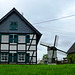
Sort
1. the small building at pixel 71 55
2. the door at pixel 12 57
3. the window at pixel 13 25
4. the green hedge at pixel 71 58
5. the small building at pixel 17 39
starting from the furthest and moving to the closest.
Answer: the small building at pixel 71 55 → the green hedge at pixel 71 58 → the window at pixel 13 25 → the small building at pixel 17 39 → the door at pixel 12 57

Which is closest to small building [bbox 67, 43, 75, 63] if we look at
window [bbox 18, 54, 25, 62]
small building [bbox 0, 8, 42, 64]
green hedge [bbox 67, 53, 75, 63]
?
green hedge [bbox 67, 53, 75, 63]

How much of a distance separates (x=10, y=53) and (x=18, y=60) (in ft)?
4.83

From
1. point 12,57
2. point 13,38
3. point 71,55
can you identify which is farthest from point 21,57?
point 71,55

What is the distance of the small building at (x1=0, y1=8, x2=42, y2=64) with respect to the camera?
29.0 meters

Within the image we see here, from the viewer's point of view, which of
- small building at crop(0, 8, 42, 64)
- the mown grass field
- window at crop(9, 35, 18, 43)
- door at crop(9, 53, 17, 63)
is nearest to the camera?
the mown grass field

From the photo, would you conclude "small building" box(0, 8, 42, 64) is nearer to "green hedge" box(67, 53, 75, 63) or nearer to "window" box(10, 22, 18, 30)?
"window" box(10, 22, 18, 30)

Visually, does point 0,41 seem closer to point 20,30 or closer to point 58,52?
point 20,30

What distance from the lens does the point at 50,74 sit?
793 cm

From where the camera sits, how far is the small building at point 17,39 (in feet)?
95.2

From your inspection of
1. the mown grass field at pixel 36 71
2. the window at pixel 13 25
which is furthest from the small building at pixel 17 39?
the mown grass field at pixel 36 71

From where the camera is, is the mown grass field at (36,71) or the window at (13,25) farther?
the window at (13,25)

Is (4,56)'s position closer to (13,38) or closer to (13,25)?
(13,38)

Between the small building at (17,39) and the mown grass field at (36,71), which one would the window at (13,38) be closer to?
the small building at (17,39)

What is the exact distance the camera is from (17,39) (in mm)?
29734
